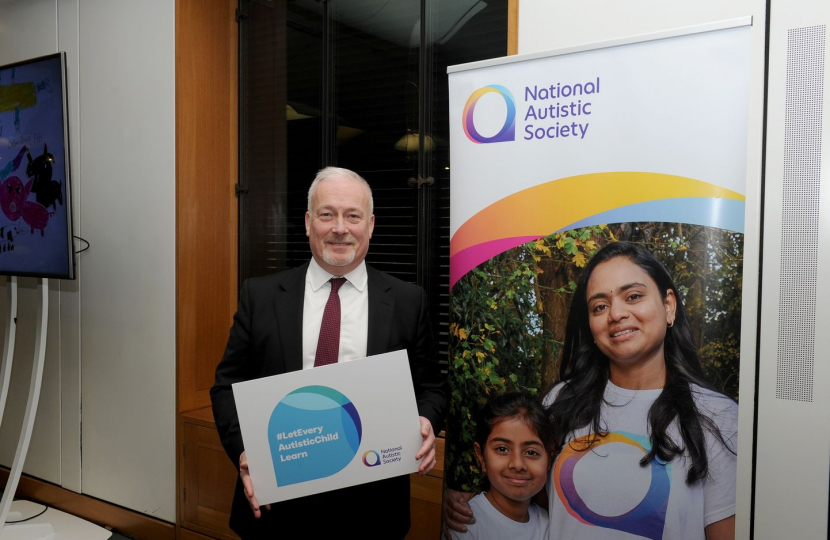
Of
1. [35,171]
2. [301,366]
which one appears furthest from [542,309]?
[35,171]

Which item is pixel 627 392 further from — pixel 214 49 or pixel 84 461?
pixel 84 461

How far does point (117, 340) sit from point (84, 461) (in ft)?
2.56

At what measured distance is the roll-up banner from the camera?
1717mm

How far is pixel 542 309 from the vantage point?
1.97 meters

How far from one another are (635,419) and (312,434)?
915 millimetres

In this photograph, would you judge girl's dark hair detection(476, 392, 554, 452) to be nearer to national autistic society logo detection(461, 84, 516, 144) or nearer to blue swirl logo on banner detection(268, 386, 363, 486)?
blue swirl logo on banner detection(268, 386, 363, 486)

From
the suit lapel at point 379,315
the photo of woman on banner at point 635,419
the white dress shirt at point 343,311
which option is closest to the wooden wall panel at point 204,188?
the white dress shirt at point 343,311

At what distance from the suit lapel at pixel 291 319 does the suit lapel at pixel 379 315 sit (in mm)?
216

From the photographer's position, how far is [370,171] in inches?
126

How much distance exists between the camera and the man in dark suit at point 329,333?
6.43ft

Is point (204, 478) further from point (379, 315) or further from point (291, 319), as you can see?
point (379, 315)

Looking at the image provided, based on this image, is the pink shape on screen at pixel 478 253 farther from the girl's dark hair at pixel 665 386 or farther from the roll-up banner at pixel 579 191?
the girl's dark hair at pixel 665 386

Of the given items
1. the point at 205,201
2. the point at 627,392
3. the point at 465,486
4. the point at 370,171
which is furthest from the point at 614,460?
the point at 205,201

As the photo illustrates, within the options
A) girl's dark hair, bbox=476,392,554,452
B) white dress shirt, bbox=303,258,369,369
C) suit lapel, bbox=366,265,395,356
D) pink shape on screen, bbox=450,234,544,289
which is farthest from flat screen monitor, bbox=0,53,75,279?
girl's dark hair, bbox=476,392,554,452
